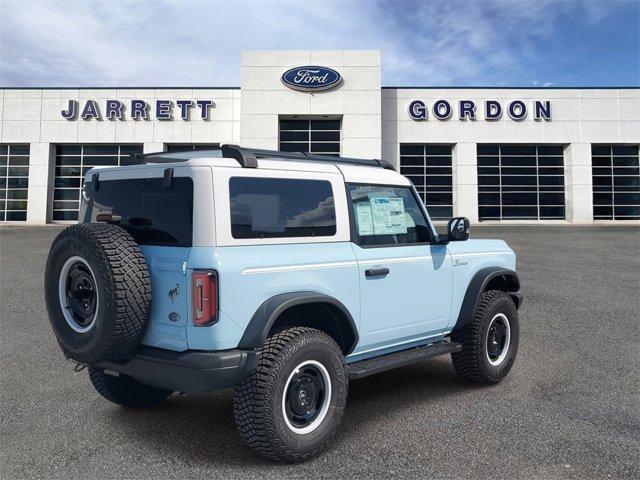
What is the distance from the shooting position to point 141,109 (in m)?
27.3

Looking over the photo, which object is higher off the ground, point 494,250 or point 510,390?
point 494,250

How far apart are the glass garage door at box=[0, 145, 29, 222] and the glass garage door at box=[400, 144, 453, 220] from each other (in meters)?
20.5

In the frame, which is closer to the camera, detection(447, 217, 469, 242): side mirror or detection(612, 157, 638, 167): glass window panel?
detection(447, 217, 469, 242): side mirror

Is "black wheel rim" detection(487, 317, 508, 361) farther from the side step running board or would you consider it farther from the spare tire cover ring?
the spare tire cover ring

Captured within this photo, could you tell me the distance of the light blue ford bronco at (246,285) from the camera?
3211 mm

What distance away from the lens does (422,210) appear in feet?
15.7

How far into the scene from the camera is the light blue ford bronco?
3.21 metres

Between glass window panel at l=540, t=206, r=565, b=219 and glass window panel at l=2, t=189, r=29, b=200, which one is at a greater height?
glass window panel at l=2, t=189, r=29, b=200

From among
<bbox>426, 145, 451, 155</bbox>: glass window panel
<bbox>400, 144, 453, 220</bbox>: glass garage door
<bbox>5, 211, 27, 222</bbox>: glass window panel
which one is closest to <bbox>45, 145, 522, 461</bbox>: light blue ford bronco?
<bbox>400, 144, 453, 220</bbox>: glass garage door

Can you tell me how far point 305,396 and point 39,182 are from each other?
29.0 meters

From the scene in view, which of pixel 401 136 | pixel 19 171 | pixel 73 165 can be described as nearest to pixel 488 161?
pixel 401 136

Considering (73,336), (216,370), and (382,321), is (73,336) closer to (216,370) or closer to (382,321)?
(216,370)

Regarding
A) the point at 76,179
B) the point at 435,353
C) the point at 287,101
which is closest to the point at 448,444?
the point at 435,353

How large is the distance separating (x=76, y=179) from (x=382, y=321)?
28197 mm
